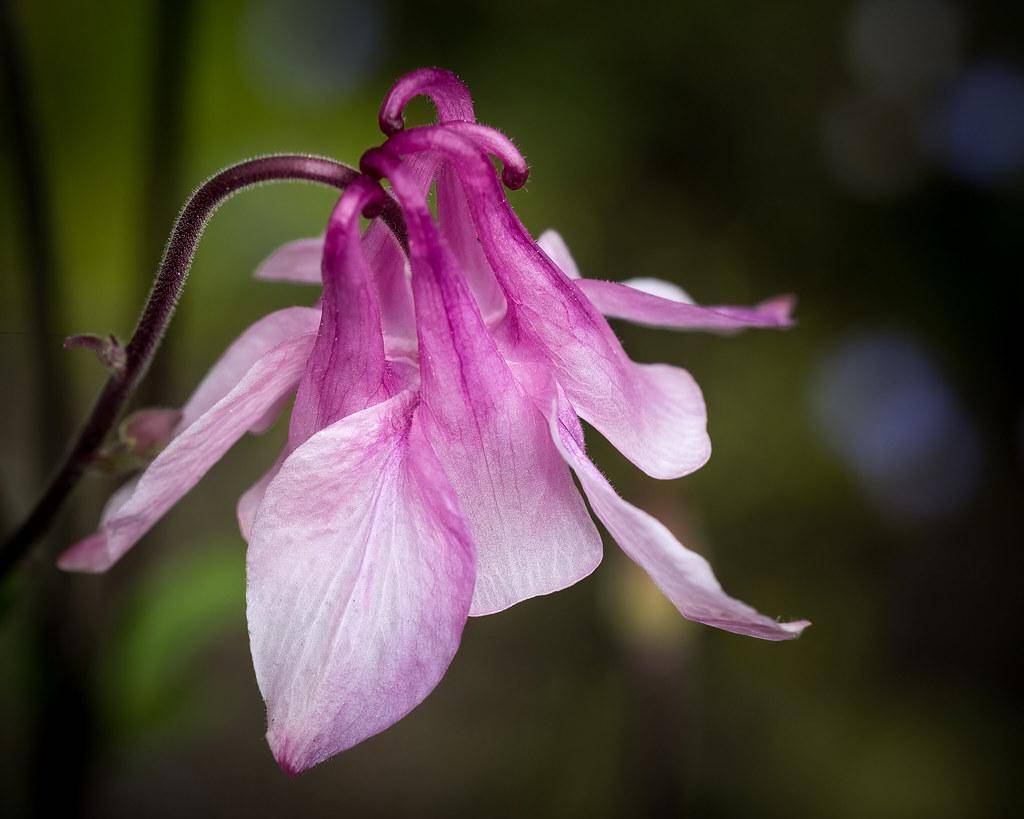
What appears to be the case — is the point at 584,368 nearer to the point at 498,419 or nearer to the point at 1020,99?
the point at 498,419

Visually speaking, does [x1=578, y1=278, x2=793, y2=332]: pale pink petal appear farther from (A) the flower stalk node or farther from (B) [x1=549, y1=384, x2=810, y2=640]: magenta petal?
(A) the flower stalk node

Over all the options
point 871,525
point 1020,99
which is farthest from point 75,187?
point 1020,99

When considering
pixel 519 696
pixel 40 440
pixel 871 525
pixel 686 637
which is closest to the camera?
pixel 40 440

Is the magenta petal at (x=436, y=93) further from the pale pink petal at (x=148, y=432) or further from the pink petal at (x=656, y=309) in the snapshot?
the pale pink petal at (x=148, y=432)

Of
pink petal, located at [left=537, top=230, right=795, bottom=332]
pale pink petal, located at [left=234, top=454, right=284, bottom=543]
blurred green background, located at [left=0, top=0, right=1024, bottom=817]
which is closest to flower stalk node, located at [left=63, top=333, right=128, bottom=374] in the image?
pale pink petal, located at [left=234, top=454, right=284, bottom=543]

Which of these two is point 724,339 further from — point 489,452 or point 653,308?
point 489,452

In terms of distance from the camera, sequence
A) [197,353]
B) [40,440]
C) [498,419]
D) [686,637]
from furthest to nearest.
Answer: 1. [197,353]
2. [686,637]
3. [40,440]
4. [498,419]
